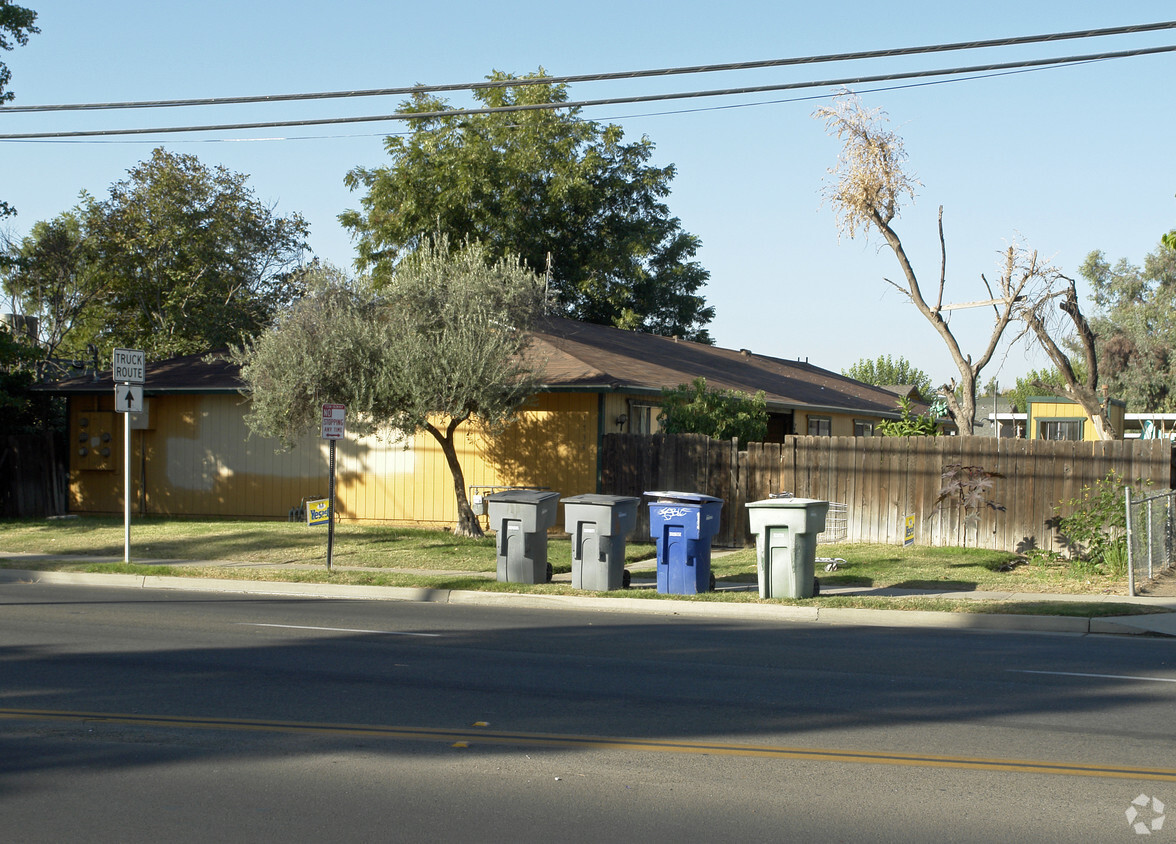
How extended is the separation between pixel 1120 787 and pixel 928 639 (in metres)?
5.38

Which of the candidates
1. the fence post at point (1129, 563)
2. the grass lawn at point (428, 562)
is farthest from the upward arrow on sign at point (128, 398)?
the fence post at point (1129, 563)

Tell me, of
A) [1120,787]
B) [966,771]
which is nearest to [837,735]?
[966,771]

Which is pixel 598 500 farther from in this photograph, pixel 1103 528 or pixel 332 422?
pixel 1103 528

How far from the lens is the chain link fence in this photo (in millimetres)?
14143

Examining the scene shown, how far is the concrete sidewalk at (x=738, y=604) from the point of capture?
12.2 meters

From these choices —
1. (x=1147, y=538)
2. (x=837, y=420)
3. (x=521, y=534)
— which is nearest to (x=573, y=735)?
(x=521, y=534)

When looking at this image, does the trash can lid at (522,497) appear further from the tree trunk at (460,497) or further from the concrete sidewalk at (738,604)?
the tree trunk at (460,497)

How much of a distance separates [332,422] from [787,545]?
21.9ft

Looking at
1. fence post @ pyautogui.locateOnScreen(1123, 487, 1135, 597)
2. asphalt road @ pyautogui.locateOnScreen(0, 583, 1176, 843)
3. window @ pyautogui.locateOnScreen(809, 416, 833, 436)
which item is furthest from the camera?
window @ pyautogui.locateOnScreen(809, 416, 833, 436)

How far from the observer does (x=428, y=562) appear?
1728 centimetres

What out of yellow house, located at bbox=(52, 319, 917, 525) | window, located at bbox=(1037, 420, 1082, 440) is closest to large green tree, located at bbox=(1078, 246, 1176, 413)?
window, located at bbox=(1037, 420, 1082, 440)

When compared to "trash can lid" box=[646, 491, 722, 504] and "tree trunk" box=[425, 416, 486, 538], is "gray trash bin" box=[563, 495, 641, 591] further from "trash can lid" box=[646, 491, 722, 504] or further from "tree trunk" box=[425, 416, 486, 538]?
"tree trunk" box=[425, 416, 486, 538]

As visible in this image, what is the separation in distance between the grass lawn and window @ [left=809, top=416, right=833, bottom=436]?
937 cm

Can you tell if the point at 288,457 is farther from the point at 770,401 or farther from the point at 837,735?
the point at 837,735
